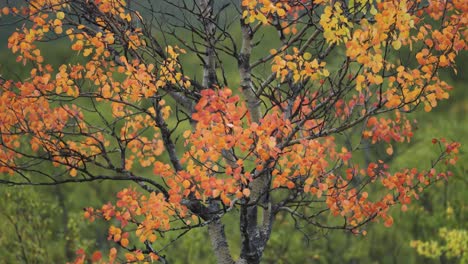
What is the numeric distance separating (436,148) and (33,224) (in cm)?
1158

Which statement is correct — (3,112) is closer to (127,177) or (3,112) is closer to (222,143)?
(127,177)

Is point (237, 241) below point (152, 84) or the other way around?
the other way around

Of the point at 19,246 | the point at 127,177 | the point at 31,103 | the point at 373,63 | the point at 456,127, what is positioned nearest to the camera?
the point at 373,63

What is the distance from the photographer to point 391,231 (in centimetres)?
1958

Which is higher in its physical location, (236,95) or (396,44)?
(396,44)

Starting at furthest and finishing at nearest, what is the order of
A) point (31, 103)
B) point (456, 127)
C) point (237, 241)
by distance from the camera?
point (456, 127) → point (237, 241) → point (31, 103)

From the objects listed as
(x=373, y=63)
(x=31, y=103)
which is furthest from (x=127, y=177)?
(x=373, y=63)

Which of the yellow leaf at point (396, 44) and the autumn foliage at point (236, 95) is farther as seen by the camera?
A: the autumn foliage at point (236, 95)

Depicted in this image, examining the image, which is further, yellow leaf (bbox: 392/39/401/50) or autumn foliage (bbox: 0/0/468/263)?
autumn foliage (bbox: 0/0/468/263)

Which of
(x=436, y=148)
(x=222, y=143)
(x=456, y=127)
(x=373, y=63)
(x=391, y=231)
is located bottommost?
(x=222, y=143)

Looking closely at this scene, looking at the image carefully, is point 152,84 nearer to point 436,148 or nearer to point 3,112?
point 3,112

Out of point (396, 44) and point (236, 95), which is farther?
point (236, 95)

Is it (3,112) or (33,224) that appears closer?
(3,112)

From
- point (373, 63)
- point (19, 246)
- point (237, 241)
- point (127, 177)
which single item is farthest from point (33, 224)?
point (373, 63)
